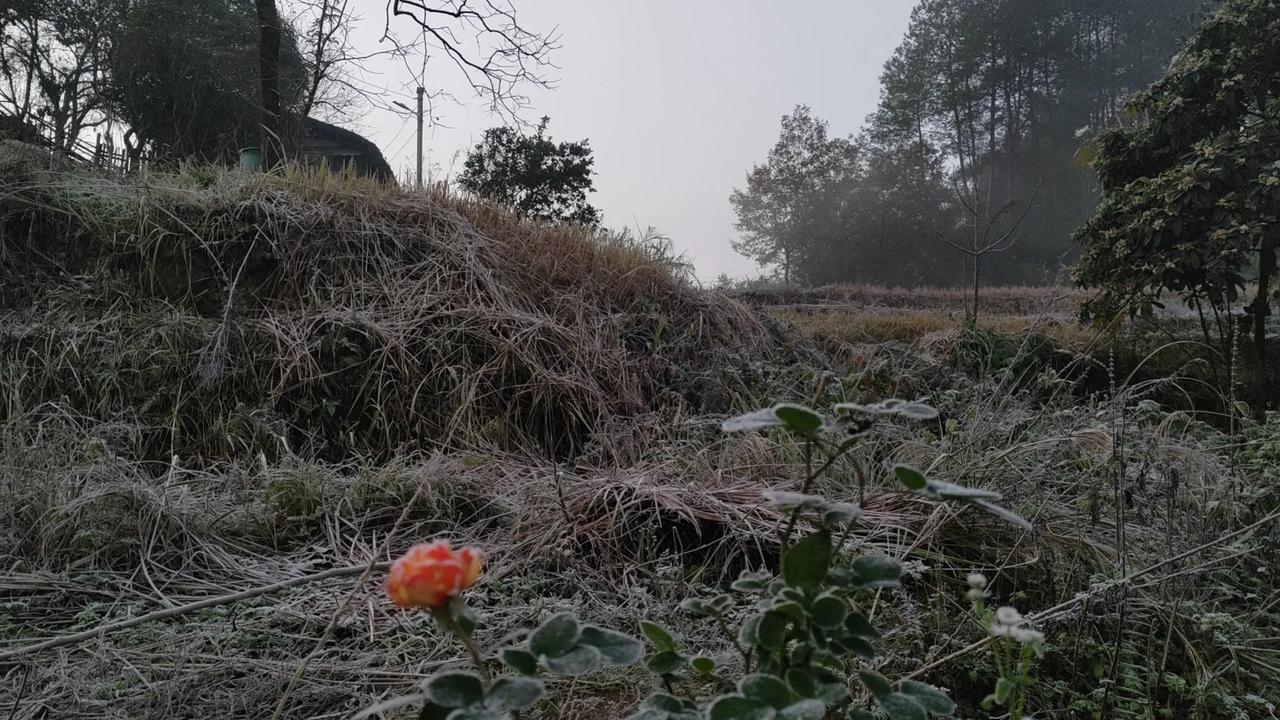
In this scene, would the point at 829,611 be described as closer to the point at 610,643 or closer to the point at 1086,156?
the point at 610,643

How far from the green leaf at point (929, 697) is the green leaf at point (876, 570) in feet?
0.24

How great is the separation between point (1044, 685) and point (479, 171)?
11296 mm

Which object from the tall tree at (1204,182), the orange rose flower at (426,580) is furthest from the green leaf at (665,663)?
the tall tree at (1204,182)

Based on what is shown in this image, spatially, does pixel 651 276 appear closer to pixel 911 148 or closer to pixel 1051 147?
pixel 911 148

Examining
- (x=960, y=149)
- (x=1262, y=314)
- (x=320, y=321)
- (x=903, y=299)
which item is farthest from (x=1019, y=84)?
(x=320, y=321)

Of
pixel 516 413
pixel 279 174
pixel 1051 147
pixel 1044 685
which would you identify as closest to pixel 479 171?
pixel 279 174

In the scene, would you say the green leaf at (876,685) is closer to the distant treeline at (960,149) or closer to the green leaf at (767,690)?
the green leaf at (767,690)

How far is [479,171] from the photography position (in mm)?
11094

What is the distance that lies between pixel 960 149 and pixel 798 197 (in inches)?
262

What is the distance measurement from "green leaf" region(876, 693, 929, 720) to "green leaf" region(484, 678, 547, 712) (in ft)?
0.78

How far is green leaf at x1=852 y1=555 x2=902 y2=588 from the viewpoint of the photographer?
0.46 meters

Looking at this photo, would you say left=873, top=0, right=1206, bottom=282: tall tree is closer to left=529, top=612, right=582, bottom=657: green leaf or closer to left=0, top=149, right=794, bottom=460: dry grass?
left=0, top=149, right=794, bottom=460: dry grass

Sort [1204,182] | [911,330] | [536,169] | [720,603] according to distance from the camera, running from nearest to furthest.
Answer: [720,603] < [1204,182] < [911,330] < [536,169]

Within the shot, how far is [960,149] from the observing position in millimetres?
22125
